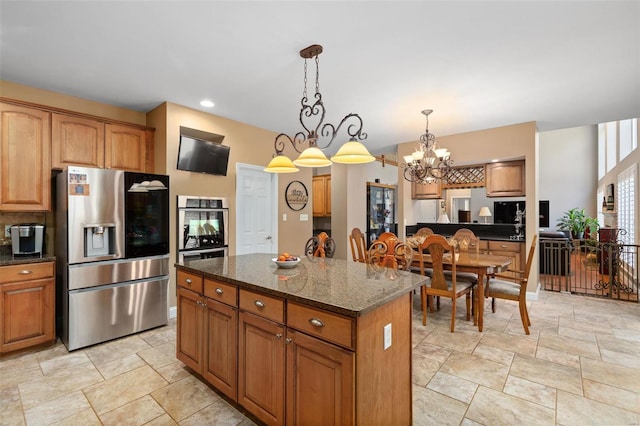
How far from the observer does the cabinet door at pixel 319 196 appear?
299 inches

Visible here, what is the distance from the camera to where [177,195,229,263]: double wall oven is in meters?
3.77

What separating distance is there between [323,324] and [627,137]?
801cm

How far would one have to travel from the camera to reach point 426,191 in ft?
18.9

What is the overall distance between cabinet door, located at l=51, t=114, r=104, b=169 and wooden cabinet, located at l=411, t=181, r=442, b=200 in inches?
190

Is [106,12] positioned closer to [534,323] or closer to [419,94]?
[419,94]

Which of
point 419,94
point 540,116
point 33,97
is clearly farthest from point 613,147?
point 33,97

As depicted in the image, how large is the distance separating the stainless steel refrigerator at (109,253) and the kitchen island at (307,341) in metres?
1.36

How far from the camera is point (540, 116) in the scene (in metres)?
4.17

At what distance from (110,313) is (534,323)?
4.66 m

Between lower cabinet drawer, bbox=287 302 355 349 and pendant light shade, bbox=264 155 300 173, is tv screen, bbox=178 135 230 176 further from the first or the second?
lower cabinet drawer, bbox=287 302 355 349

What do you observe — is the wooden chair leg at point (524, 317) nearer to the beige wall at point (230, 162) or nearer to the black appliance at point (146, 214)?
the beige wall at point (230, 162)

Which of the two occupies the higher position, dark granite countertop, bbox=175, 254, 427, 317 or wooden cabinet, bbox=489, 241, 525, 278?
dark granite countertop, bbox=175, 254, 427, 317

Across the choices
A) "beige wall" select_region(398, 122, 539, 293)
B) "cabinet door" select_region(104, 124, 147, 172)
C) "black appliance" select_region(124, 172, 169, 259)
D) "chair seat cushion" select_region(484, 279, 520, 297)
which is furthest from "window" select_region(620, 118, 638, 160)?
"cabinet door" select_region(104, 124, 147, 172)

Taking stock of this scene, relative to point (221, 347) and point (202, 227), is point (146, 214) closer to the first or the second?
point (202, 227)
